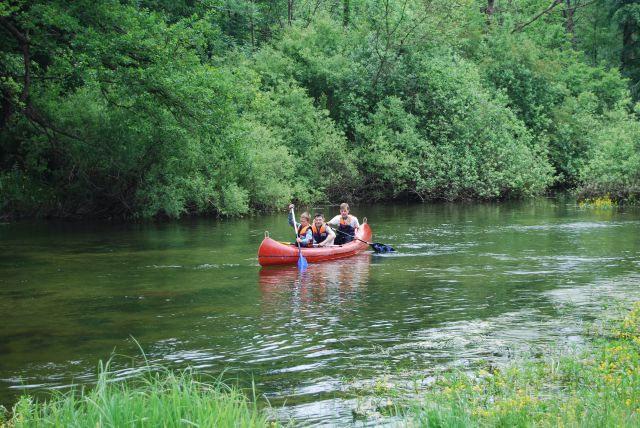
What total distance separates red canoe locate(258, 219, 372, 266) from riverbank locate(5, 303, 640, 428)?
26.6 ft

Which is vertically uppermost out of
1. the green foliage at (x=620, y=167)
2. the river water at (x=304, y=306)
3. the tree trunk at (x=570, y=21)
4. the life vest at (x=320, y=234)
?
Result: the tree trunk at (x=570, y=21)

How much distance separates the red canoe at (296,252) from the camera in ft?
54.1

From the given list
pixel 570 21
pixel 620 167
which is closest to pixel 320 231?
pixel 620 167

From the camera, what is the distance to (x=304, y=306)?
1244cm

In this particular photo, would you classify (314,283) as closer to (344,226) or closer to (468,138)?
(344,226)

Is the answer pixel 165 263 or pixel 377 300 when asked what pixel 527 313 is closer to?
pixel 377 300

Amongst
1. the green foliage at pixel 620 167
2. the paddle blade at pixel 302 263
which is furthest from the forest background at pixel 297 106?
the paddle blade at pixel 302 263

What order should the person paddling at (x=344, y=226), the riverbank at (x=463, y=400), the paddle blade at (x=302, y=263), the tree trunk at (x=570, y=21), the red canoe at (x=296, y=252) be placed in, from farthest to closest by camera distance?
the tree trunk at (x=570, y=21)
the person paddling at (x=344, y=226)
the paddle blade at (x=302, y=263)
the red canoe at (x=296, y=252)
the riverbank at (x=463, y=400)

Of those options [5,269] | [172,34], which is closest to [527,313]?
[5,269]

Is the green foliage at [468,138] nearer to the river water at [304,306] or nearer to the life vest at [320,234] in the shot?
the river water at [304,306]

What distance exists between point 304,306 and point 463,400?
6264mm

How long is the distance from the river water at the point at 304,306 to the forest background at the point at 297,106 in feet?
12.9

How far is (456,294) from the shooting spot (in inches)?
518

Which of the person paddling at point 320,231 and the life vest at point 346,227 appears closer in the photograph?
the person paddling at point 320,231
